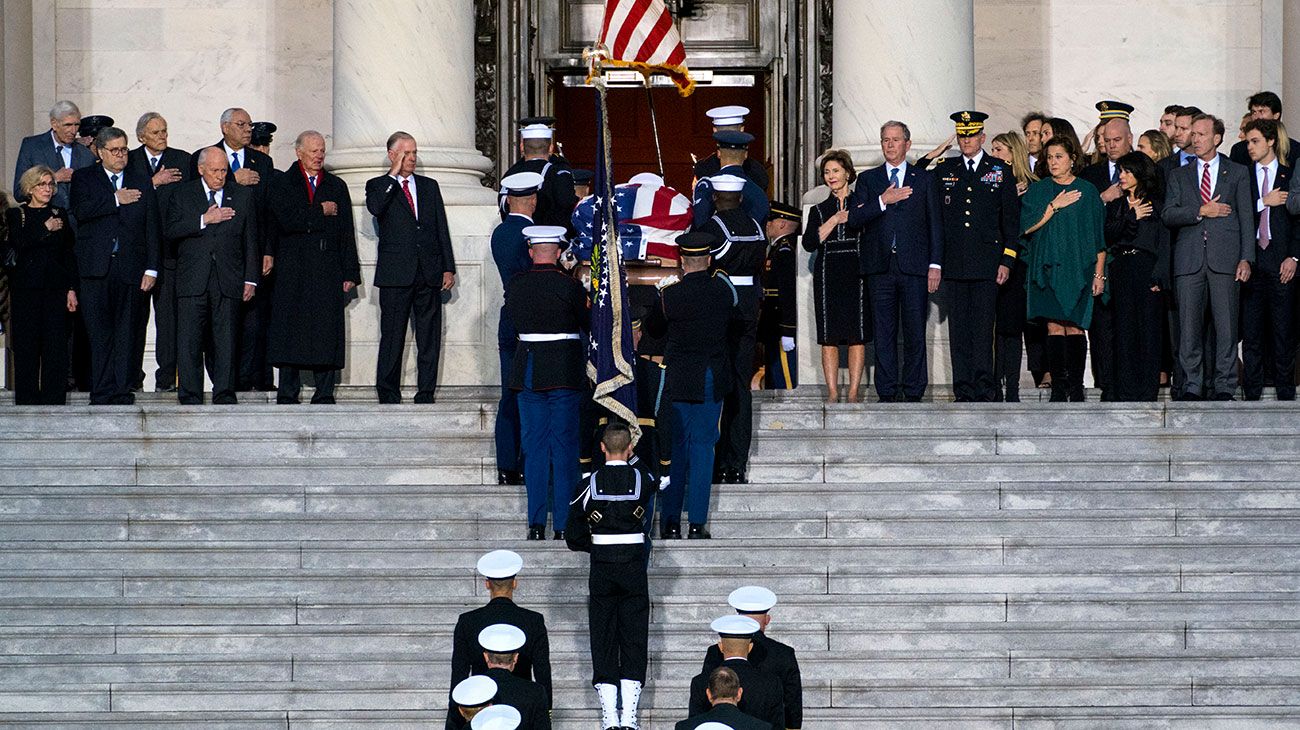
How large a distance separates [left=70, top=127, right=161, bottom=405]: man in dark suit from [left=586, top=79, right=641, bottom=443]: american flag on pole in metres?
4.01

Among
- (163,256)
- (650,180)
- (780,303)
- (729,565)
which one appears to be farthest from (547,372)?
(780,303)

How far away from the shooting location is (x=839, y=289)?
15852mm

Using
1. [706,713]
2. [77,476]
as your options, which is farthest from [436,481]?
[706,713]

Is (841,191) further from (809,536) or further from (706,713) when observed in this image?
(706,713)

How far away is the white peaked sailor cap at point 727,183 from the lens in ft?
47.6

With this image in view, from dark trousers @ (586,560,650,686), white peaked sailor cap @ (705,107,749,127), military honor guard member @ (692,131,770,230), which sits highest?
white peaked sailor cap @ (705,107,749,127)

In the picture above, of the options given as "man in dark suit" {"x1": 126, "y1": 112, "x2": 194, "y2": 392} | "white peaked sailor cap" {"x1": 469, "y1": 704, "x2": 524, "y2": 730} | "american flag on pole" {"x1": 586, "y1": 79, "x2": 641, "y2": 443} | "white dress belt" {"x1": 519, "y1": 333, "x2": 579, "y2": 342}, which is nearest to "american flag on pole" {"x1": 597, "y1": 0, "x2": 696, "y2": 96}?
"man in dark suit" {"x1": 126, "y1": 112, "x2": 194, "y2": 392}

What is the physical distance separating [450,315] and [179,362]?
7.82ft

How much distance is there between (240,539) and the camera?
13555mm

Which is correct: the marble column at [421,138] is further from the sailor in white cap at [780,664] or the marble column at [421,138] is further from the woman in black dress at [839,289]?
the sailor in white cap at [780,664]

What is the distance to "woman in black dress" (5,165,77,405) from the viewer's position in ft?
51.8

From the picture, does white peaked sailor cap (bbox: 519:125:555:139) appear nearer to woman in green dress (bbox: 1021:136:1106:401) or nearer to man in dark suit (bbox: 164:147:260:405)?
man in dark suit (bbox: 164:147:260:405)

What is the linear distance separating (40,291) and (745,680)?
8024 millimetres

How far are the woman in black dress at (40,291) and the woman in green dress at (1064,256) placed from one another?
23.0ft
